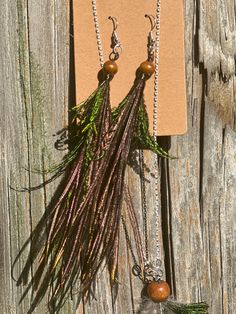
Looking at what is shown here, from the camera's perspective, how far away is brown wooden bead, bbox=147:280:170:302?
1429 mm

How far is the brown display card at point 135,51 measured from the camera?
1.42 metres

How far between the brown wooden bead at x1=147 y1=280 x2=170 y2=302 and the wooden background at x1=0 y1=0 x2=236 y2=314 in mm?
53

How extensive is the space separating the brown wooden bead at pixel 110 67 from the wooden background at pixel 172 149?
102mm

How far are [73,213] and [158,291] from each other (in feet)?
0.91

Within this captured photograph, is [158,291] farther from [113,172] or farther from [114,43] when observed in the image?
[114,43]

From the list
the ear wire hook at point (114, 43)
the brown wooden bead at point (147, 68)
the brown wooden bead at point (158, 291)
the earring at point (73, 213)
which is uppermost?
the ear wire hook at point (114, 43)

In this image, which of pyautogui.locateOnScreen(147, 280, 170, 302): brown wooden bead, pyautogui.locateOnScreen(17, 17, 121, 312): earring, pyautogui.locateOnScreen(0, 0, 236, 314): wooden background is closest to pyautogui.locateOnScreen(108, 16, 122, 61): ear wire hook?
pyautogui.locateOnScreen(17, 17, 121, 312): earring

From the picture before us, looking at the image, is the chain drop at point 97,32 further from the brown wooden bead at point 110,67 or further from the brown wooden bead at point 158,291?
the brown wooden bead at point 158,291

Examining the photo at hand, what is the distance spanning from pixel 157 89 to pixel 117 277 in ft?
1.53

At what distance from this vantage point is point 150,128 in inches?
56.7

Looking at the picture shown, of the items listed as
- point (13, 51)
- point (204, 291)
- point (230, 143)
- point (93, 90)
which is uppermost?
point (13, 51)

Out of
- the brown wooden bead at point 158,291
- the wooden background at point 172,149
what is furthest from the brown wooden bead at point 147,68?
the brown wooden bead at point 158,291

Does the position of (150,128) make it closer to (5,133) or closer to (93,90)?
(93,90)

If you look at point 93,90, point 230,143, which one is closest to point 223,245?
point 230,143
